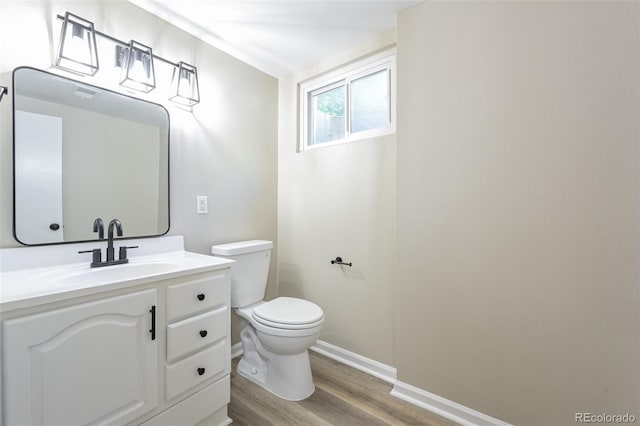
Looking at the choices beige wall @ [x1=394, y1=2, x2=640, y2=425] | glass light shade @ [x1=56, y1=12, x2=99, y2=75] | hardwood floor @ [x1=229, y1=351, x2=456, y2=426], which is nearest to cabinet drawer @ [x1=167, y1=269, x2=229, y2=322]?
hardwood floor @ [x1=229, y1=351, x2=456, y2=426]

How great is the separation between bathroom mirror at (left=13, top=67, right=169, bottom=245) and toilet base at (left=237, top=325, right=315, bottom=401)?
1074 millimetres

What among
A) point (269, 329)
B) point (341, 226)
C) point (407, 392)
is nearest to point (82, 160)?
point (269, 329)

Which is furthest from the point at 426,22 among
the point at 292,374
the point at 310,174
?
the point at 292,374

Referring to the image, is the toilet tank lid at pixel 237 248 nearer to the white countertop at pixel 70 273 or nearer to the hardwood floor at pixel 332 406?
the white countertop at pixel 70 273

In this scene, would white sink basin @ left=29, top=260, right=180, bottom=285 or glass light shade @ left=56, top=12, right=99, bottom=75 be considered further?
glass light shade @ left=56, top=12, right=99, bottom=75

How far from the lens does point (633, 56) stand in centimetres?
107

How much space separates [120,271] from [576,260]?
2.06m

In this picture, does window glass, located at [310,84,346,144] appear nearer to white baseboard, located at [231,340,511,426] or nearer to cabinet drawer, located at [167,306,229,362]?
cabinet drawer, located at [167,306,229,362]

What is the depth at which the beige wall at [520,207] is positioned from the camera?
110 centimetres

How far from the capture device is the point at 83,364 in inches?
38.2

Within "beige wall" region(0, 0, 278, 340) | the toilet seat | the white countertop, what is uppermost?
"beige wall" region(0, 0, 278, 340)

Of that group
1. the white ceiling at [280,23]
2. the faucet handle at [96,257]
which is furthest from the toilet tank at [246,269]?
the white ceiling at [280,23]

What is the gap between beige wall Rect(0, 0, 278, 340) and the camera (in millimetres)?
1194

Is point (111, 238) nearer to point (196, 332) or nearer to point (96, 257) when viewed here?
point (96, 257)
